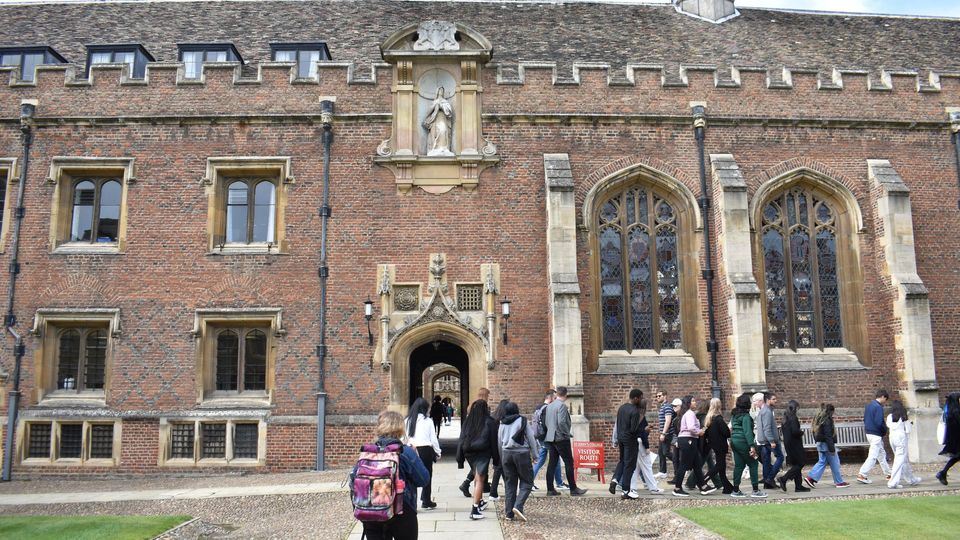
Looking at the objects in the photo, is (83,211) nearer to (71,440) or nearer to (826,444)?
(71,440)

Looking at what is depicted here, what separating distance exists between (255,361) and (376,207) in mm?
4009

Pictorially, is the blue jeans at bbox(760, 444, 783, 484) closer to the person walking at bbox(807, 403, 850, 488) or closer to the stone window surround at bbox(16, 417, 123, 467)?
the person walking at bbox(807, 403, 850, 488)

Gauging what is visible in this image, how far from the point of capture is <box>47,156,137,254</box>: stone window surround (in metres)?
15.3

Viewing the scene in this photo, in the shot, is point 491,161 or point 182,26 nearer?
point 491,161

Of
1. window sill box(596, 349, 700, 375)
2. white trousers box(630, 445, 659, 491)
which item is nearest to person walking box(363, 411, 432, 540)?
white trousers box(630, 445, 659, 491)

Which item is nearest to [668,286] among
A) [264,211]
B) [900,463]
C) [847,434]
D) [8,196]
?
[847,434]

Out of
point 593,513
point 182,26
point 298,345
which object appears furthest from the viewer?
A: point 182,26

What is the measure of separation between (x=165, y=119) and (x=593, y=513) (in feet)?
38.6

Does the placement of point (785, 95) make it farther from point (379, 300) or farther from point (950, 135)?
point (379, 300)

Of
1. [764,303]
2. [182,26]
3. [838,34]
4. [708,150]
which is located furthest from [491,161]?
[838,34]

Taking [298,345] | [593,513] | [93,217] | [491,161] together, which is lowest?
[593,513]

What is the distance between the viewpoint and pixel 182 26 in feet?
64.3

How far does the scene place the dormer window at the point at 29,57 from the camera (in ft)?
57.2

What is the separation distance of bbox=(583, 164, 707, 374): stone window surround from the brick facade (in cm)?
18
